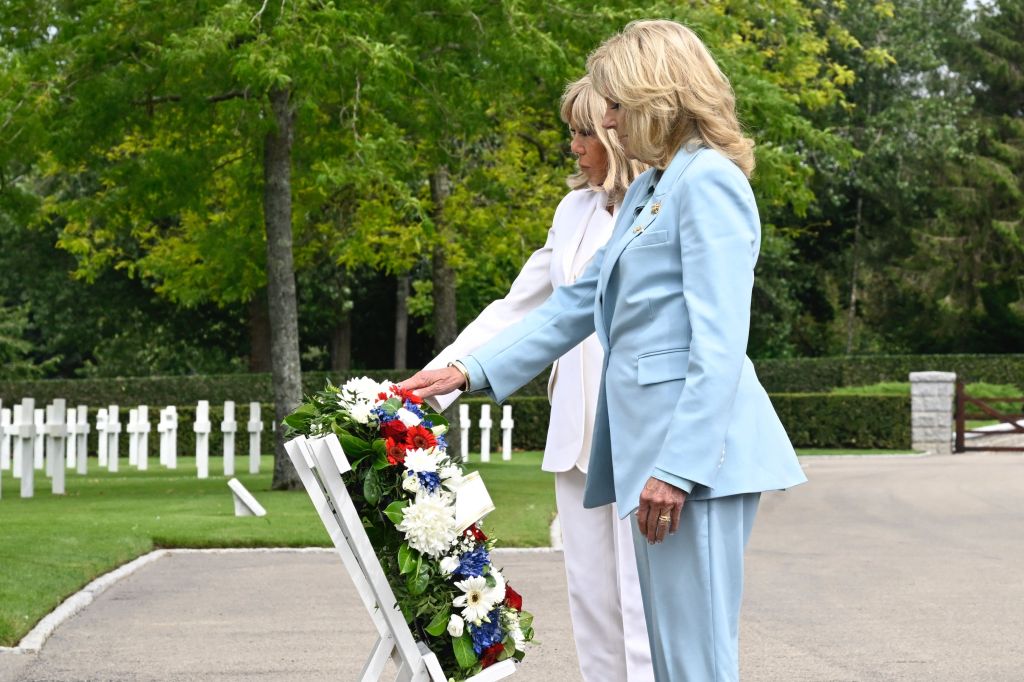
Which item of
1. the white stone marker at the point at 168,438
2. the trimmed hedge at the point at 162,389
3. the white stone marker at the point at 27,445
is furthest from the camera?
the trimmed hedge at the point at 162,389

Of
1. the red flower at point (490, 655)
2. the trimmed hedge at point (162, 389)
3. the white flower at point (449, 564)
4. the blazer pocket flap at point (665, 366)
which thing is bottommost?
the trimmed hedge at point (162, 389)

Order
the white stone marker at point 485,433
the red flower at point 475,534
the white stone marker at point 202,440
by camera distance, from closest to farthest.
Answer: the red flower at point 475,534 → the white stone marker at point 202,440 → the white stone marker at point 485,433

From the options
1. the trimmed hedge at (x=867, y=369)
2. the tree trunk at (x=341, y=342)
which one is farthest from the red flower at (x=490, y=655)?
the tree trunk at (x=341, y=342)

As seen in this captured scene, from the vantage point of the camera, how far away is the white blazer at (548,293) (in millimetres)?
4621

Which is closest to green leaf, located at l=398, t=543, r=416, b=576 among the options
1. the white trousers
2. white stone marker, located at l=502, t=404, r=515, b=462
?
the white trousers

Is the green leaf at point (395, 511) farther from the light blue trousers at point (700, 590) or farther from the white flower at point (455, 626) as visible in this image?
the light blue trousers at point (700, 590)

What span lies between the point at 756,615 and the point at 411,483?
4.72 metres

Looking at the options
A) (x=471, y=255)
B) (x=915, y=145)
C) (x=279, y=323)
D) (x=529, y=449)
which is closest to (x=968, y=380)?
(x=915, y=145)

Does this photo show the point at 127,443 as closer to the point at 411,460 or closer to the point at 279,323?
the point at 279,323

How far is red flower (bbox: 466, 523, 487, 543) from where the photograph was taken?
380 cm

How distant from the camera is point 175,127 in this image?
17641 mm

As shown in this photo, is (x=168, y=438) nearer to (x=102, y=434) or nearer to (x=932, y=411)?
(x=102, y=434)

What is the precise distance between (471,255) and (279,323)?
578 cm

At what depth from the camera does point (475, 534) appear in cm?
384
